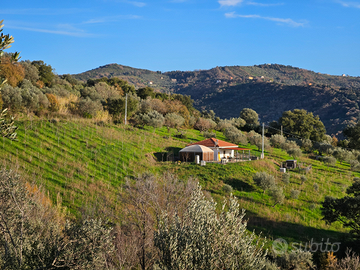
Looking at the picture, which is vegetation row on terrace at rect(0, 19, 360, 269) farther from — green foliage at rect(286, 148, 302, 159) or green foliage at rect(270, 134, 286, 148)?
green foliage at rect(270, 134, 286, 148)

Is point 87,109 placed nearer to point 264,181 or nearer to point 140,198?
point 264,181

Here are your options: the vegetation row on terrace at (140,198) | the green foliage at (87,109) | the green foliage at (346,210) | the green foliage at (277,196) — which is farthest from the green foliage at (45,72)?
the green foliage at (346,210)

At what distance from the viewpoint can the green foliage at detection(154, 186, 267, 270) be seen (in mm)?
9188

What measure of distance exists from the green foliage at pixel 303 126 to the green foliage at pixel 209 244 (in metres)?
62.9

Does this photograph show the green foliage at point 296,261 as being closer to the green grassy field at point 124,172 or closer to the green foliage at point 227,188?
the green grassy field at point 124,172

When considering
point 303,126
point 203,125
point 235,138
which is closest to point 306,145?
point 303,126

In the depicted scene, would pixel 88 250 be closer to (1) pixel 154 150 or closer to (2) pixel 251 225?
(2) pixel 251 225

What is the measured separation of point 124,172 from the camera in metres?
29.8

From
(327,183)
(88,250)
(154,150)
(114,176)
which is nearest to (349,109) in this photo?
(327,183)

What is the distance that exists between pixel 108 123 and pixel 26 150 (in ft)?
52.7

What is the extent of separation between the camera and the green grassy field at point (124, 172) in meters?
24.5

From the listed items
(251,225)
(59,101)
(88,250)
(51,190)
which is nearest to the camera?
(88,250)

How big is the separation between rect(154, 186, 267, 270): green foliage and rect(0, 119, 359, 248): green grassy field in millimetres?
12772

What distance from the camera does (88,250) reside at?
11.9 metres
